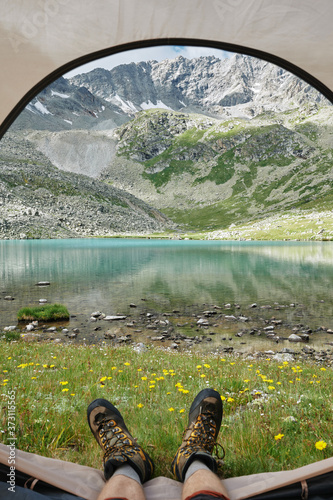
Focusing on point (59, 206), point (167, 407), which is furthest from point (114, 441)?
point (59, 206)

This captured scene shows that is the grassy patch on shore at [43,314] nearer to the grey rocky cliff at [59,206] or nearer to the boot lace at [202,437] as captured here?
the boot lace at [202,437]

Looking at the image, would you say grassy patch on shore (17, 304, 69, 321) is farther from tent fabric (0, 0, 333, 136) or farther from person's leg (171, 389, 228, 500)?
person's leg (171, 389, 228, 500)

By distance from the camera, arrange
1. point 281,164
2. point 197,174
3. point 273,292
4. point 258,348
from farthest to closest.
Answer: point 197,174, point 281,164, point 273,292, point 258,348

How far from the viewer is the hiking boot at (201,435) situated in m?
2.30

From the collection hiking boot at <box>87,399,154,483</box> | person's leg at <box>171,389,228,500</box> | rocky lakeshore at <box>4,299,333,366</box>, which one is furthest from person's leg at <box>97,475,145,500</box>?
rocky lakeshore at <box>4,299,333,366</box>

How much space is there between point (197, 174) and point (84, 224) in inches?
4405

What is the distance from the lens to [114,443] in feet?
8.17

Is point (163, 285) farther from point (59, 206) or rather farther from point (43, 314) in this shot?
point (59, 206)

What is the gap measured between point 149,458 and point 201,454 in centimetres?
47

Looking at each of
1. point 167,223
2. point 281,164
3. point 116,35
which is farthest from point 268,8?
point 281,164

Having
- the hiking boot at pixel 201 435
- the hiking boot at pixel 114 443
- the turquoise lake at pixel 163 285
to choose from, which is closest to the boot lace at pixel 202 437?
the hiking boot at pixel 201 435

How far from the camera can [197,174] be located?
17962 cm

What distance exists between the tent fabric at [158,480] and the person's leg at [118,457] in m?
0.12

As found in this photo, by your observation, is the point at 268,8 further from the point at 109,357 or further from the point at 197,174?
the point at 197,174
